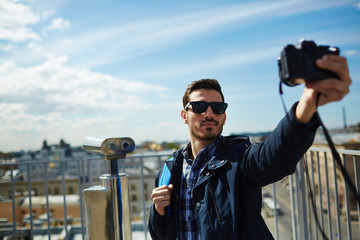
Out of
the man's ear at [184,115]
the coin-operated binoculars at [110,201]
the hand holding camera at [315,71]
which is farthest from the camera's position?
the man's ear at [184,115]

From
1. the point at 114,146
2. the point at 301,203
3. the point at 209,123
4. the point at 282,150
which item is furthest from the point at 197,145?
the point at 301,203

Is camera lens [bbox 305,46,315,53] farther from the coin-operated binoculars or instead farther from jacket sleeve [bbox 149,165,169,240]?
jacket sleeve [bbox 149,165,169,240]

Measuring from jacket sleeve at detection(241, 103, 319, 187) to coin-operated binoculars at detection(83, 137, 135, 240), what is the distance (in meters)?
0.64

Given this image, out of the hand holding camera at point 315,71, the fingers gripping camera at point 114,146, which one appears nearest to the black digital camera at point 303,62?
the hand holding camera at point 315,71

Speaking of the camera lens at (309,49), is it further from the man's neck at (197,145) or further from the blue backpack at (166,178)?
the blue backpack at (166,178)

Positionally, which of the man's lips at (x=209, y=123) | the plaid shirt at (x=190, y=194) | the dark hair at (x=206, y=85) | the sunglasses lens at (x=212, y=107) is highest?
the dark hair at (x=206, y=85)

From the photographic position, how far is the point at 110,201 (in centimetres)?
140

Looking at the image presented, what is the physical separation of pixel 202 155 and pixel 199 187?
0.21 m

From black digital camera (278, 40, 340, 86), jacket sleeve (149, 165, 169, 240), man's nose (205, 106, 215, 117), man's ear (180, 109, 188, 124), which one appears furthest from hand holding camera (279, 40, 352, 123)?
jacket sleeve (149, 165, 169, 240)

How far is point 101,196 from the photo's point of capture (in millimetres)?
1390

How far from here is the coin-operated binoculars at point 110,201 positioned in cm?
138

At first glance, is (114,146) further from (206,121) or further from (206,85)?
(206,85)

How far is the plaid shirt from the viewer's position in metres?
1.53

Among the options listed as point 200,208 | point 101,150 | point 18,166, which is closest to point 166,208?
point 200,208
